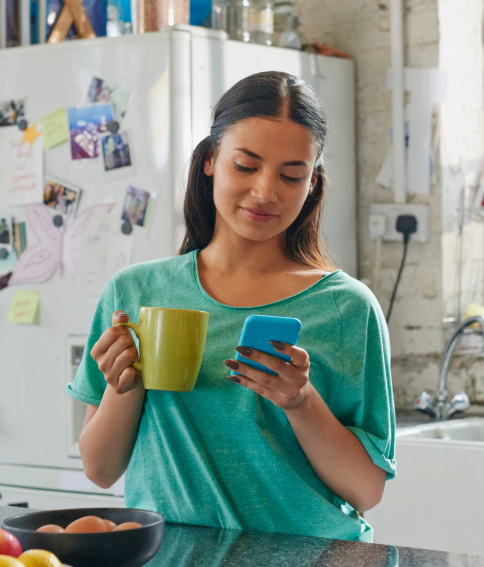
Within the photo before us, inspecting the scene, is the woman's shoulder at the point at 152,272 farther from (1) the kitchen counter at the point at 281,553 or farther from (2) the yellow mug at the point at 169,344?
(1) the kitchen counter at the point at 281,553

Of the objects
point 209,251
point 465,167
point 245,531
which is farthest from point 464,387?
point 245,531

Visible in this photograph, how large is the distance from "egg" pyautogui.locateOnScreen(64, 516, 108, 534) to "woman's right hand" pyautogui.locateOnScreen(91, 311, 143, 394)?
21cm

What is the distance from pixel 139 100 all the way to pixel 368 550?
1.36m

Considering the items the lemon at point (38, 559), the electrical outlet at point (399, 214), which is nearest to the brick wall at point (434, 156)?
Result: the electrical outlet at point (399, 214)

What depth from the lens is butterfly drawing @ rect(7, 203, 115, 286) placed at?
6.42 feet

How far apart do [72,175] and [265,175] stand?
1.12 metres

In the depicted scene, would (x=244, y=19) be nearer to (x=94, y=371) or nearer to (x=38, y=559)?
(x=94, y=371)

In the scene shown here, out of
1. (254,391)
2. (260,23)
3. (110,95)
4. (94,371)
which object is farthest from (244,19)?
(254,391)

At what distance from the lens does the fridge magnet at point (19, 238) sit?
79.9 inches

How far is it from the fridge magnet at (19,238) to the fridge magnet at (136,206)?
299mm

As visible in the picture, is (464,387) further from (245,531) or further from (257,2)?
(245,531)

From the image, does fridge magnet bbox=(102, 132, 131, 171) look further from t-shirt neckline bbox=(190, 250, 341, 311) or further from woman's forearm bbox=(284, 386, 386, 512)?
woman's forearm bbox=(284, 386, 386, 512)

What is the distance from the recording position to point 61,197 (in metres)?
1.99

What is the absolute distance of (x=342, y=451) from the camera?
3.06 ft
